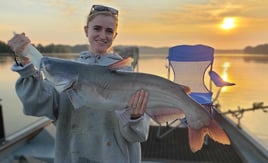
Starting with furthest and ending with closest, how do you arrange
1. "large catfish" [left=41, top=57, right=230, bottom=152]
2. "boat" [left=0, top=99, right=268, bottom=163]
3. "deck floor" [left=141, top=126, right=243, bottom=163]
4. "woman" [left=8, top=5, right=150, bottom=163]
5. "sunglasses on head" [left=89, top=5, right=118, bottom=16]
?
"deck floor" [left=141, top=126, right=243, bottom=163] → "boat" [left=0, top=99, right=268, bottom=163] → "sunglasses on head" [left=89, top=5, right=118, bottom=16] → "woman" [left=8, top=5, right=150, bottom=163] → "large catfish" [left=41, top=57, right=230, bottom=152]

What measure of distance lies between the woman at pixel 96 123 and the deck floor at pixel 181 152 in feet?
8.56

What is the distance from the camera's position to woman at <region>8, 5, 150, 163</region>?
2.08 metres

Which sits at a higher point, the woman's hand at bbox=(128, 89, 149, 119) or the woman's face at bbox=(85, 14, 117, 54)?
the woman's face at bbox=(85, 14, 117, 54)

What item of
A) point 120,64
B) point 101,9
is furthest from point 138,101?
point 101,9

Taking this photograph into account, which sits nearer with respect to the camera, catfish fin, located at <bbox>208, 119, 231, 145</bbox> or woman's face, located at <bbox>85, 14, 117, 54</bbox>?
catfish fin, located at <bbox>208, 119, 231, 145</bbox>

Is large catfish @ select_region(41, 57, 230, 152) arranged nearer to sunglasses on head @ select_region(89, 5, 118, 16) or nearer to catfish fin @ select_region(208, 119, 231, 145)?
catfish fin @ select_region(208, 119, 231, 145)

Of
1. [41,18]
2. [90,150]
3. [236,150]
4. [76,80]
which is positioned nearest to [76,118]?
[90,150]

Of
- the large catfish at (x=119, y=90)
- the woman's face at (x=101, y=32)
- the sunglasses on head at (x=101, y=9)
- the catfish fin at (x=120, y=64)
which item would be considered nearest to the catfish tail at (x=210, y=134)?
the large catfish at (x=119, y=90)

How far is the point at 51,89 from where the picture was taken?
210 centimetres

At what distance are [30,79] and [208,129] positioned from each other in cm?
111

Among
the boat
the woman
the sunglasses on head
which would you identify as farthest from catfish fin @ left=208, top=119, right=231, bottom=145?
the boat

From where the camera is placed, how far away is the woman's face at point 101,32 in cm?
215

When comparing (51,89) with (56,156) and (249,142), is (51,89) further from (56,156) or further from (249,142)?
(249,142)

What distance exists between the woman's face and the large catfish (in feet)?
0.88
